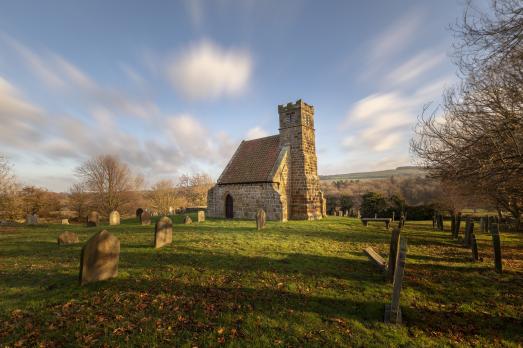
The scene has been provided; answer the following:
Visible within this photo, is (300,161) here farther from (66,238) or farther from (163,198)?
(163,198)

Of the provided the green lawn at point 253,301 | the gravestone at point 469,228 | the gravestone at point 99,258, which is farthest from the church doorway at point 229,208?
the gravestone at point 469,228

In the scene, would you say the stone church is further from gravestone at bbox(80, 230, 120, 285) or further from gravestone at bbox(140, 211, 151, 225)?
gravestone at bbox(80, 230, 120, 285)

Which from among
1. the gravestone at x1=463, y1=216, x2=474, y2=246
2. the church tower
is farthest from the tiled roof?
the gravestone at x1=463, y1=216, x2=474, y2=246

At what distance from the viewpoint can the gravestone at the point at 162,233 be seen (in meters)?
9.47

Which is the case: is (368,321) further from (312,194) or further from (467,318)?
(312,194)

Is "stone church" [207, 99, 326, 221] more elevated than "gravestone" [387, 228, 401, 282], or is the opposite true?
"stone church" [207, 99, 326, 221]

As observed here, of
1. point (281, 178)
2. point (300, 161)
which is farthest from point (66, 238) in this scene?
point (300, 161)

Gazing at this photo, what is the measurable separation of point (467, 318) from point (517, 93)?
5.89m

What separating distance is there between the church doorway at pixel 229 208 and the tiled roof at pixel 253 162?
5.22 feet

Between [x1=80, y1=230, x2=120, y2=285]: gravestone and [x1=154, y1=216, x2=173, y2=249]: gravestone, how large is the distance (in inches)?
119

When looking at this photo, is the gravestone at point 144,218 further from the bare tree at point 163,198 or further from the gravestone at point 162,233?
the bare tree at point 163,198

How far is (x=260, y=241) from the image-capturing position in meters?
10.8

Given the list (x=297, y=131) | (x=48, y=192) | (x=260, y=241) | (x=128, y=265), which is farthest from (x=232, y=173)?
(x=48, y=192)

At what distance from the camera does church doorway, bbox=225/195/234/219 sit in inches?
872
